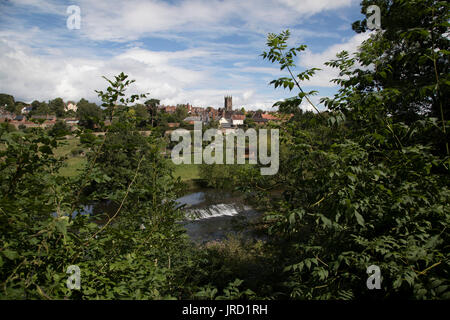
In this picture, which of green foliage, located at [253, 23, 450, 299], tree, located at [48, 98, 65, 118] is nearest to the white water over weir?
tree, located at [48, 98, 65, 118]

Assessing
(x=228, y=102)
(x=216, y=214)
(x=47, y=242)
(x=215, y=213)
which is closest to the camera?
(x=47, y=242)

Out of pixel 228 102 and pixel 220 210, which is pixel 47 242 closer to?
pixel 220 210

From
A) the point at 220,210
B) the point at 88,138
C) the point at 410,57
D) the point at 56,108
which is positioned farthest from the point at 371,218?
the point at 220,210

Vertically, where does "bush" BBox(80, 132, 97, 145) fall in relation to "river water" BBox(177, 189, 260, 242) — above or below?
above

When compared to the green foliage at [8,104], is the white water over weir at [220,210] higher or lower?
lower

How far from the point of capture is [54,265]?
6.11ft

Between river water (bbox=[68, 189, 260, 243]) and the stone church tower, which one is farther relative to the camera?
the stone church tower

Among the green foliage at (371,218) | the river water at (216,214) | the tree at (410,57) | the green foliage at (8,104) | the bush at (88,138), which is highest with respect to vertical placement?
the tree at (410,57)

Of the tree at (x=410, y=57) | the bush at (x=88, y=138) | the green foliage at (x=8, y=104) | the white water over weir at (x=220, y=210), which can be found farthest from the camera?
the white water over weir at (x=220, y=210)

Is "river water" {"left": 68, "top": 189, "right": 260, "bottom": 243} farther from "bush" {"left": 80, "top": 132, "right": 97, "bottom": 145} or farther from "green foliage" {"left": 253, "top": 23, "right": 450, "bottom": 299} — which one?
"bush" {"left": 80, "top": 132, "right": 97, "bottom": 145}

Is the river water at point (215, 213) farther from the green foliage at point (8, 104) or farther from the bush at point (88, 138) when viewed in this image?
the bush at point (88, 138)

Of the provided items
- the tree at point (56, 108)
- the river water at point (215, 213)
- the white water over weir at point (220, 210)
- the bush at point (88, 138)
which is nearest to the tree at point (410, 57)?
the bush at point (88, 138)
